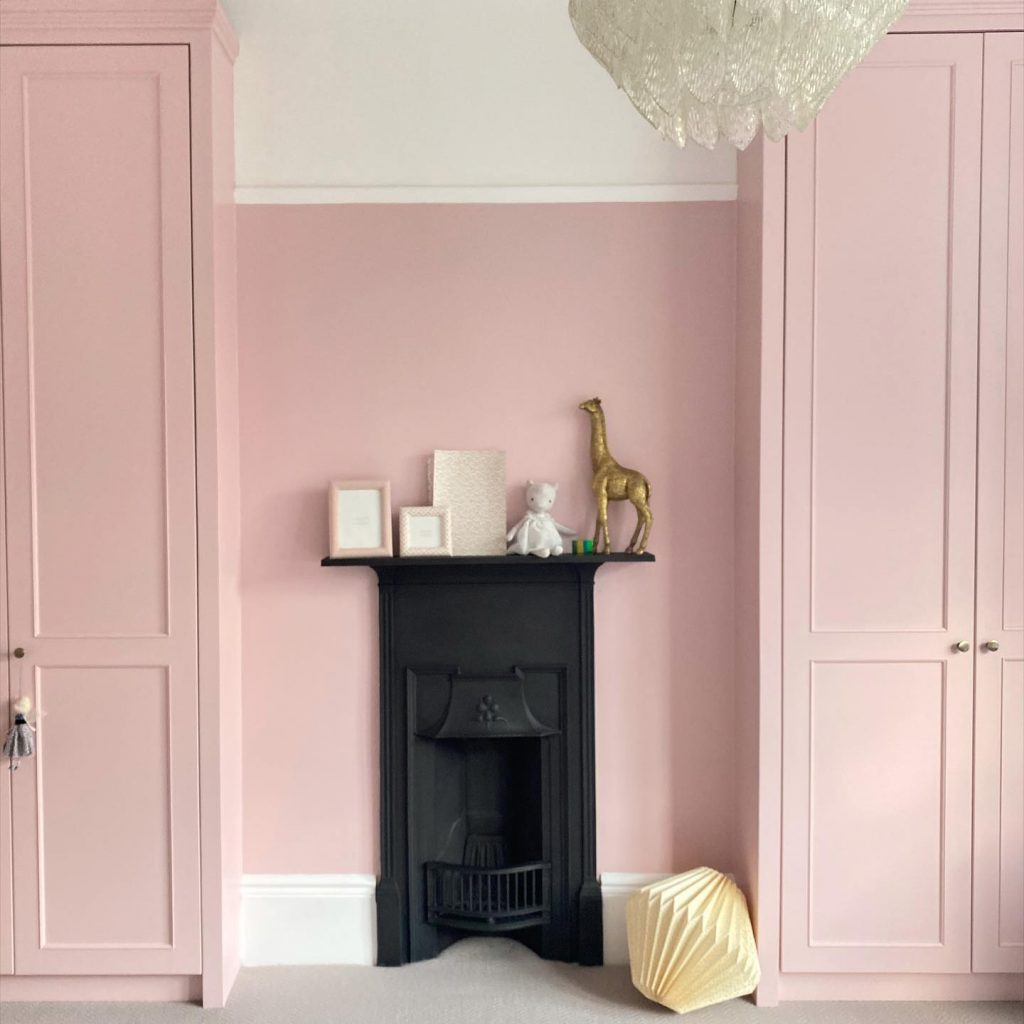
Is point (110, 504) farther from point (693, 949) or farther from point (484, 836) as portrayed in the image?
point (693, 949)

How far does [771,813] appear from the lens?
249 cm

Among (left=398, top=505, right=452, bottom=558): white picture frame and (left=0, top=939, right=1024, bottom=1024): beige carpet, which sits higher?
(left=398, top=505, right=452, bottom=558): white picture frame

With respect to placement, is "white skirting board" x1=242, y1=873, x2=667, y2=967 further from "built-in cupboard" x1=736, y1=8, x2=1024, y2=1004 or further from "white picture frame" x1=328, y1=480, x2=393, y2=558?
"white picture frame" x1=328, y1=480, x2=393, y2=558

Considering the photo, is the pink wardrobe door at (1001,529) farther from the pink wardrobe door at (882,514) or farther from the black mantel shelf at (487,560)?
the black mantel shelf at (487,560)

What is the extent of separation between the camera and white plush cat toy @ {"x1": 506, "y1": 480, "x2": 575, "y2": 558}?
8.64ft

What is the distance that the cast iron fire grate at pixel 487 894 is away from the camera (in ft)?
8.85

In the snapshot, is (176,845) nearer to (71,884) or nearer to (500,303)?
(71,884)

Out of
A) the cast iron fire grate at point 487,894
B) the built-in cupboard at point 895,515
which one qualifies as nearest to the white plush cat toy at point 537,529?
the built-in cupboard at point 895,515

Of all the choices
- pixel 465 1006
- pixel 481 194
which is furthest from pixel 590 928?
pixel 481 194

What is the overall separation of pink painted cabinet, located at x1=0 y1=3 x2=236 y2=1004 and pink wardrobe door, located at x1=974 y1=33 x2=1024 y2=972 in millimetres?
1884

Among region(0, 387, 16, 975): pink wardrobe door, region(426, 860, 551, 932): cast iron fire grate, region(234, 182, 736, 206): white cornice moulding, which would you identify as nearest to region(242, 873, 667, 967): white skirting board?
region(426, 860, 551, 932): cast iron fire grate

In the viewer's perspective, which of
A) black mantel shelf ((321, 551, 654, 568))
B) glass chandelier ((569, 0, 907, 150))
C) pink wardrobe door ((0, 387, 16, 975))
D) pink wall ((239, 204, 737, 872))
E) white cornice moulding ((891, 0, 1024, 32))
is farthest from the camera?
pink wall ((239, 204, 737, 872))

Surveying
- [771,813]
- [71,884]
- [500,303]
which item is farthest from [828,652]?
[71,884]

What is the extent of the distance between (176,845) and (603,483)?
4.67 ft
